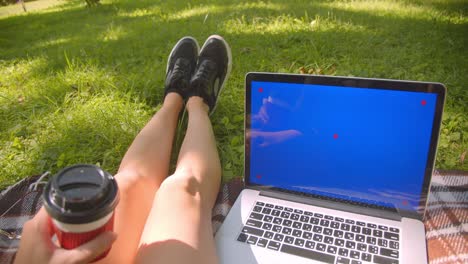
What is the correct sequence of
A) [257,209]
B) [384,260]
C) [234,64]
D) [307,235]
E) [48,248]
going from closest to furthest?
[48,248] → [384,260] → [307,235] → [257,209] → [234,64]

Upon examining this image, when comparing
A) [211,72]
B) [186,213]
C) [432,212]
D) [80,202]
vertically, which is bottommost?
[432,212]

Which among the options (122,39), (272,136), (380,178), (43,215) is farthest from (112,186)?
(122,39)

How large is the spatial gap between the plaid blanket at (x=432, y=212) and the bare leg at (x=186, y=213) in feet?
0.45

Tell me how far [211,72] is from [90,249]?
1.59 m

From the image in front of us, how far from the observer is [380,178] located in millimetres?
1207

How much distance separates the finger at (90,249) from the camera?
0.73m

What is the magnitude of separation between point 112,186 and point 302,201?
0.76m

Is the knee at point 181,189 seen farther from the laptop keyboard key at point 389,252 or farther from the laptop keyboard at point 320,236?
the laptop keyboard key at point 389,252

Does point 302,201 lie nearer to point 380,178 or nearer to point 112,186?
point 380,178

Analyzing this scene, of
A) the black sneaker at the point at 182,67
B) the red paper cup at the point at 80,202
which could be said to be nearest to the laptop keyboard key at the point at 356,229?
the red paper cup at the point at 80,202

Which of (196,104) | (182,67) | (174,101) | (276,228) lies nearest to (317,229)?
(276,228)

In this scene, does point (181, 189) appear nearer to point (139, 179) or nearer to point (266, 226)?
point (139, 179)

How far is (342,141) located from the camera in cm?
122

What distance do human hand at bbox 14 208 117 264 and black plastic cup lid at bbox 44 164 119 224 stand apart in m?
0.08
